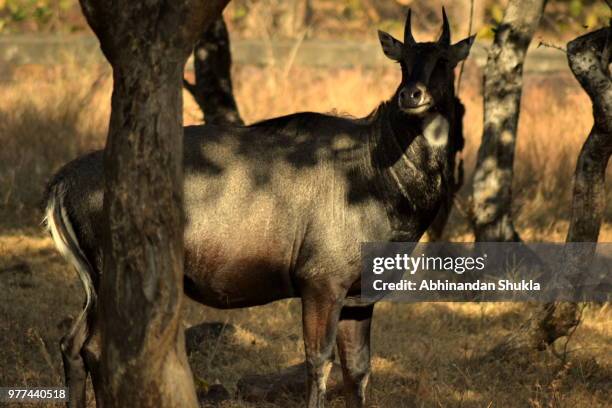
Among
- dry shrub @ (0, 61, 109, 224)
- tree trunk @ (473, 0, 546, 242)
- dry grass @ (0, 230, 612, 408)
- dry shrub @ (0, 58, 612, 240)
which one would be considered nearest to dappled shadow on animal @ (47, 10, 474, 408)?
dry grass @ (0, 230, 612, 408)

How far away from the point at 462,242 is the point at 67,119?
5388mm

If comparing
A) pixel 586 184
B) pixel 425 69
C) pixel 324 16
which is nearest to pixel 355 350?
pixel 425 69

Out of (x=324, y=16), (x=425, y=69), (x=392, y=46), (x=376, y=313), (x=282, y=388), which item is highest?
(x=392, y=46)

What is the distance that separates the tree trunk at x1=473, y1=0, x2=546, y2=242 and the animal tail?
4.92 m

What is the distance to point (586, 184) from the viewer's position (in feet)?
28.1

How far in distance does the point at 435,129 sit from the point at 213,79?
5.27 metres

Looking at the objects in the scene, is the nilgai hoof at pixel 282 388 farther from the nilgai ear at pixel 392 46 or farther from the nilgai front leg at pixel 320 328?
the nilgai ear at pixel 392 46

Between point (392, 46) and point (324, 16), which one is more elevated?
point (392, 46)

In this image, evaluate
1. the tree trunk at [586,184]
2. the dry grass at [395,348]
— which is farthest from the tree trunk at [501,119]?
the tree trunk at [586,184]

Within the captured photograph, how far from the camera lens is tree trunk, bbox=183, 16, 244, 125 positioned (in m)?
12.3

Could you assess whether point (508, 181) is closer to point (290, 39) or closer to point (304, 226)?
point (304, 226)

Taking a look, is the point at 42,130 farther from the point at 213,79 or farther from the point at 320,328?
the point at 320,328

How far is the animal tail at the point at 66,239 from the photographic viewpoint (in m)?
7.02

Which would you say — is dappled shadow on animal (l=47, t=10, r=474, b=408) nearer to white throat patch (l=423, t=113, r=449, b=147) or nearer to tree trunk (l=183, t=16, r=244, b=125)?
white throat patch (l=423, t=113, r=449, b=147)
